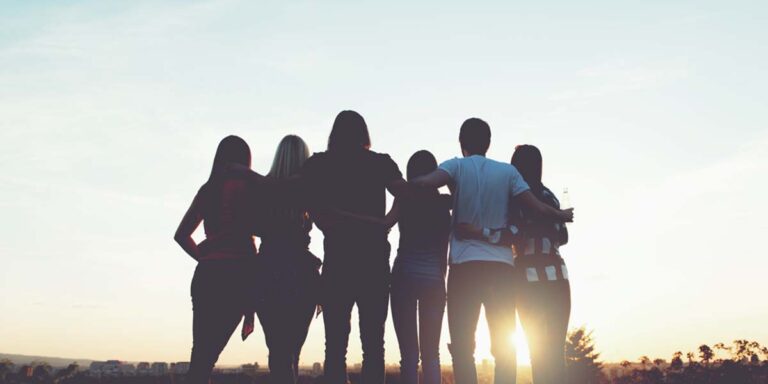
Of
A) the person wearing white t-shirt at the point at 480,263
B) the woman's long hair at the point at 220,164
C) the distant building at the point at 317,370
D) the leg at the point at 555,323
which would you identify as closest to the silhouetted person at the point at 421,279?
the person wearing white t-shirt at the point at 480,263

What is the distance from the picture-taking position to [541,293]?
5.68m

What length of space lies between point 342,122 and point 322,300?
1.53 m

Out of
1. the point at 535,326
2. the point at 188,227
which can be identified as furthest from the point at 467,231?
the point at 188,227

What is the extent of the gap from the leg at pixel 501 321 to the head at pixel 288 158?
1.86 meters

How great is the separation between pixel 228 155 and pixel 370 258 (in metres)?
1.57

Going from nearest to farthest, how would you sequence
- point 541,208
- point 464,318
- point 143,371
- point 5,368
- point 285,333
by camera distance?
point 285,333
point 464,318
point 541,208
point 5,368
point 143,371

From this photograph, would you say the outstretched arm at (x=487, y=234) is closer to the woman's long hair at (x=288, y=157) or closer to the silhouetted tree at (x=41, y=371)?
the woman's long hair at (x=288, y=157)

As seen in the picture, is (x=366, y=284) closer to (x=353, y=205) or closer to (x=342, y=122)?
(x=353, y=205)

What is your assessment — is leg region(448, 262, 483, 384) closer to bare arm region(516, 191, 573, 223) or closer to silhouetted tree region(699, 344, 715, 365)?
bare arm region(516, 191, 573, 223)

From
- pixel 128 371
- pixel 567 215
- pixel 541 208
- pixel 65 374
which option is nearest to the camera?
pixel 541 208

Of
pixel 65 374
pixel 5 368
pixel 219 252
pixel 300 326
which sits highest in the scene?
pixel 219 252

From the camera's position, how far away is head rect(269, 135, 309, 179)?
552 cm

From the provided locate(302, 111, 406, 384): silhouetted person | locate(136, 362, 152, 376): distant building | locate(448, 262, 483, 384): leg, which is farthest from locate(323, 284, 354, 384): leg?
locate(136, 362, 152, 376): distant building

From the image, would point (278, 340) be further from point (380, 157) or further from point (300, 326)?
point (380, 157)
